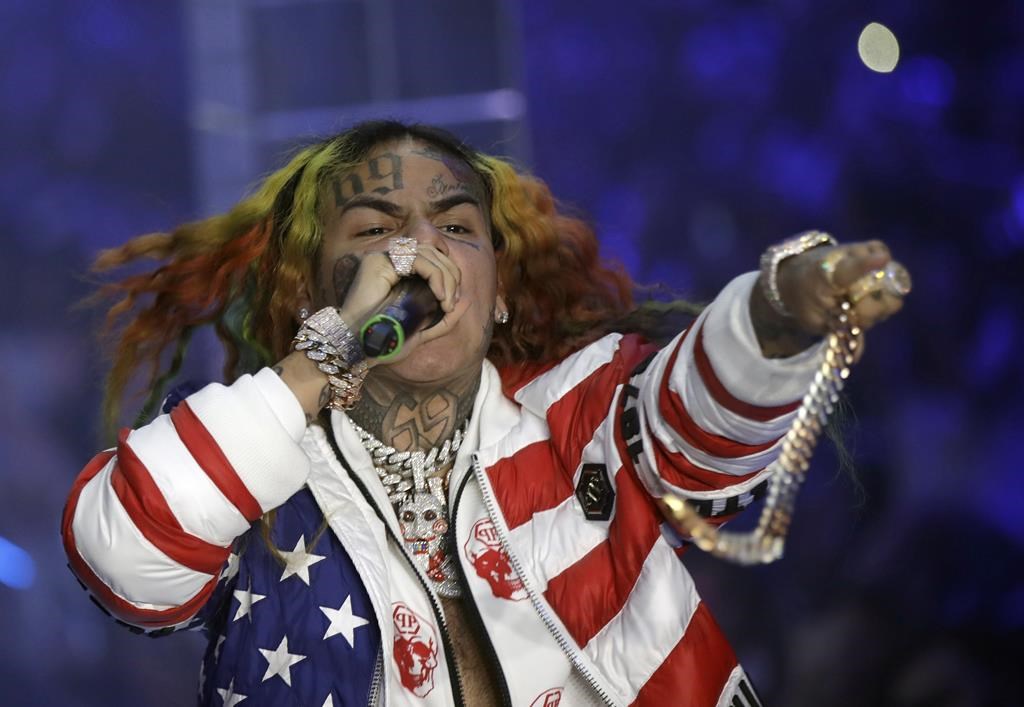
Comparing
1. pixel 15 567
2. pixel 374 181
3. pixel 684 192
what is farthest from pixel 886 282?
pixel 15 567

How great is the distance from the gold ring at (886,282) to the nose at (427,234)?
66 cm

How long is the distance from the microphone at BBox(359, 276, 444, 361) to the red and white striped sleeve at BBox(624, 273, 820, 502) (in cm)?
28

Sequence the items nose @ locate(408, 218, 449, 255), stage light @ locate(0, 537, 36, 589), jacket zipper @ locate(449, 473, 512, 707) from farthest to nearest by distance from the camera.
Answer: stage light @ locate(0, 537, 36, 589) < nose @ locate(408, 218, 449, 255) < jacket zipper @ locate(449, 473, 512, 707)

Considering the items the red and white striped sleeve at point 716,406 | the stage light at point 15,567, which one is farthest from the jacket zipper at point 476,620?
the stage light at point 15,567

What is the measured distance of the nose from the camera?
1.62 metres

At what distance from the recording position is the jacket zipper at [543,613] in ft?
4.95

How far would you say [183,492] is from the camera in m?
1.25

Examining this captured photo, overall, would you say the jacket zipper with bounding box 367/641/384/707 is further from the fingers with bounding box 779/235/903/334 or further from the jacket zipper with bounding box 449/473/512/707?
the fingers with bounding box 779/235/903/334

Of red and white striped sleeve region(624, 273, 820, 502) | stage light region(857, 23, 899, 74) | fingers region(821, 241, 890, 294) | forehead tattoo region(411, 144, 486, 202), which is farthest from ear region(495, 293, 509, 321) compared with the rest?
stage light region(857, 23, 899, 74)

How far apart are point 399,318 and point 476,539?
0.40 m

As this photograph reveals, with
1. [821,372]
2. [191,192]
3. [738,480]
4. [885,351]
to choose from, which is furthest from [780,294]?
[191,192]

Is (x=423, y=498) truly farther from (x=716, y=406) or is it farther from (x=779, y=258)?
(x=779, y=258)

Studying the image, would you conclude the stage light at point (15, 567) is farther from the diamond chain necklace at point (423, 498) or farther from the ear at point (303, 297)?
the diamond chain necklace at point (423, 498)

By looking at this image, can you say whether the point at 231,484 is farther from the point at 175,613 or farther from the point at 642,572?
the point at 642,572
